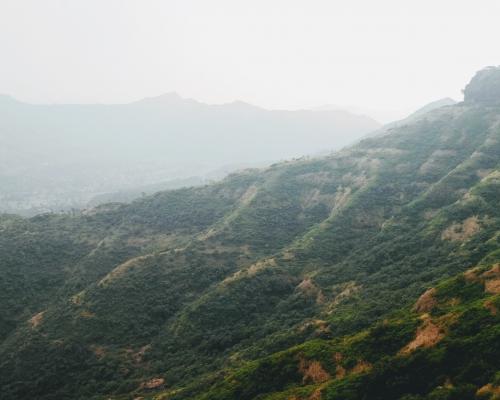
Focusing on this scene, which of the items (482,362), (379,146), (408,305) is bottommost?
(408,305)

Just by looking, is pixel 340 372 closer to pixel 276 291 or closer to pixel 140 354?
pixel 140 354

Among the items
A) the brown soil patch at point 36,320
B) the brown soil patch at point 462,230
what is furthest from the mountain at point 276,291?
the brown soil patch at point 36,320

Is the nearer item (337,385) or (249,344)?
(337,385)

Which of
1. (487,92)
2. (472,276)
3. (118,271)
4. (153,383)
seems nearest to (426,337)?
(472,276)

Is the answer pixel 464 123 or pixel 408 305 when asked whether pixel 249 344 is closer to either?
pixel 408 305

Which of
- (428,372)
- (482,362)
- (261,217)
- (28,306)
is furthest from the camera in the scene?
(261,217)

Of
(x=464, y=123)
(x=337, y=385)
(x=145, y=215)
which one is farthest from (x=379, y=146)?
(x=337, y=385)
